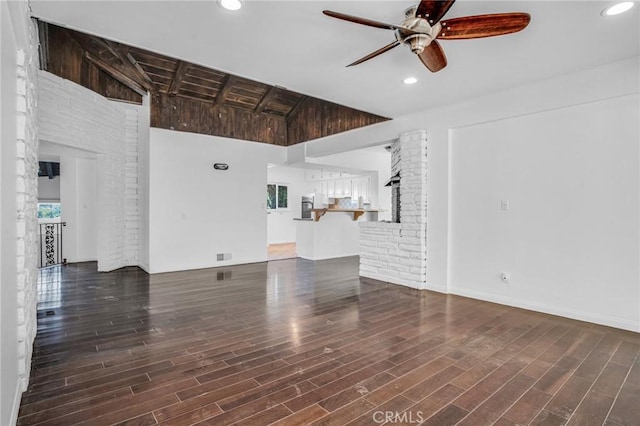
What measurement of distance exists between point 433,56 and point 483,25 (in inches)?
18.7

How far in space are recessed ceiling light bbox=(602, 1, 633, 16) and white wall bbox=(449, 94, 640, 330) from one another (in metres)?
1.22

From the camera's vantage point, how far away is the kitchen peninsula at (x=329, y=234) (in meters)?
7.56

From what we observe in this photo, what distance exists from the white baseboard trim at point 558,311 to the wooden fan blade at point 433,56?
2906 millimetres

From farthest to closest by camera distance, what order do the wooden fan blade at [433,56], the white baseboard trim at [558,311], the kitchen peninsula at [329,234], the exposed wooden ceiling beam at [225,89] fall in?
the kitchen peninsula at [329,234], the exposed wooden ceiling beam at [225,89], the white baseboard trim at [558,311], the wooden fan blade at [433,56]

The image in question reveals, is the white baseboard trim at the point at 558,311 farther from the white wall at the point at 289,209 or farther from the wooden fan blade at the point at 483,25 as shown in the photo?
the white wall at the point at 289,209

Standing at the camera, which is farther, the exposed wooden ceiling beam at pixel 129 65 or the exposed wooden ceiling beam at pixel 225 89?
the exposed wooden ceiling beam at pixel 225 89

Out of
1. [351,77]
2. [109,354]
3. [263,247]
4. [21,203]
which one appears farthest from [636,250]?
[263,247]

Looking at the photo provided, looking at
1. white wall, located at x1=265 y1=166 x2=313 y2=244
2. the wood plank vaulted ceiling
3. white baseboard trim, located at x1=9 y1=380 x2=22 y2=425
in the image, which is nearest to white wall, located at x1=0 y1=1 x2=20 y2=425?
white baseboard trim, located at x1=9 y1=380 x2=22 y2=425

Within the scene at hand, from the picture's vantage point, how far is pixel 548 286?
12.4ft

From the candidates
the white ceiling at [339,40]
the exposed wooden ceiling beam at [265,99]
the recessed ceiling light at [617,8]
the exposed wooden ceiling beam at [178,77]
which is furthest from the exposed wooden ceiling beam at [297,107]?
the recessed ceiling light at [617,8]

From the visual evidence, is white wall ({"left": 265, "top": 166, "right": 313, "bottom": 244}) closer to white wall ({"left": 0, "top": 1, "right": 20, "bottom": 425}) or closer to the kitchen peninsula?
the kitchen peninsula

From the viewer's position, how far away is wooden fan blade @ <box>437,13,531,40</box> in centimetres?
212

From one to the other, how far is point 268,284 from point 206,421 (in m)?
3.30

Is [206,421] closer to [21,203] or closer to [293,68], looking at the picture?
[21,203]
